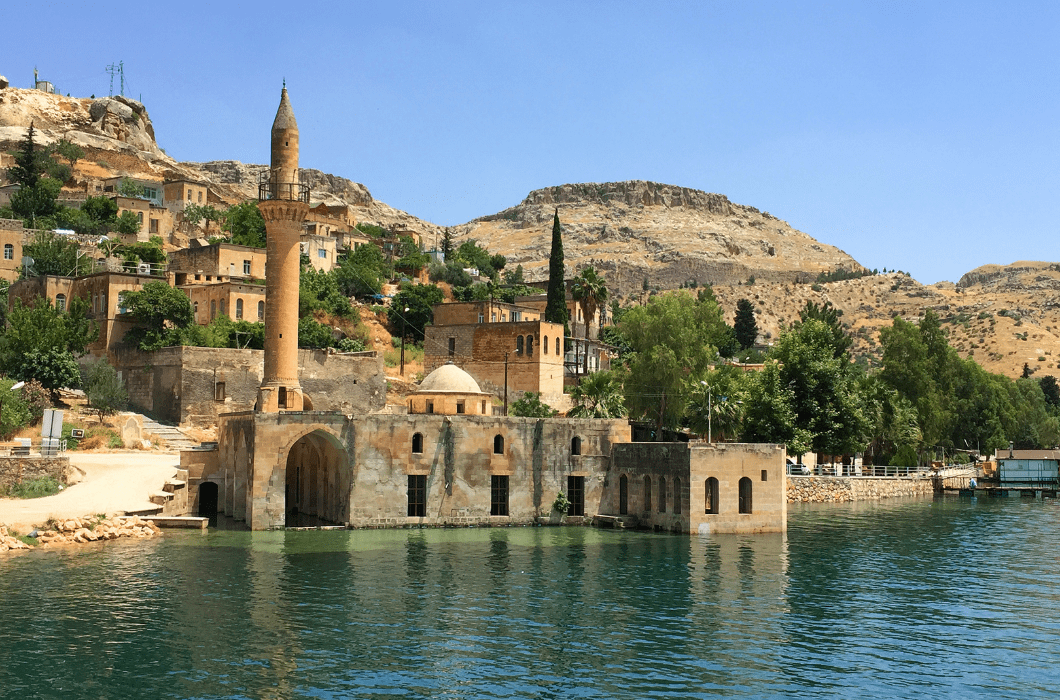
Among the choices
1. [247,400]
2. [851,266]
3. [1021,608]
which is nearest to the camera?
[1021,608]

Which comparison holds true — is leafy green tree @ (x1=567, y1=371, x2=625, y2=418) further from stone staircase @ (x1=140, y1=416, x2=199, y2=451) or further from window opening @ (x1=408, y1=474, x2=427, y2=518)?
stone staircase @ (x1=140, y1=416, x2=199, y2=451)

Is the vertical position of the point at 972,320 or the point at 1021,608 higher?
the point at 972,320

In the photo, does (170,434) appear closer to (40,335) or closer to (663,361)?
(40,335)

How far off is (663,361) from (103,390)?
1110 inches

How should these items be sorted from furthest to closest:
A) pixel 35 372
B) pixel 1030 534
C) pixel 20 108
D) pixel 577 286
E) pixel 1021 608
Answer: pixel 20 108, pixel 577 286, pixel 35 372, pixel 1030 534, pixel 1021 608

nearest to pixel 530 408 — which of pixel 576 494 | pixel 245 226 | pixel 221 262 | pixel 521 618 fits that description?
pixel 576 494

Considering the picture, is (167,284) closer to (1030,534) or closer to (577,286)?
(577,286)

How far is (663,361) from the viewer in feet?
186

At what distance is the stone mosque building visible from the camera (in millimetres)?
37750

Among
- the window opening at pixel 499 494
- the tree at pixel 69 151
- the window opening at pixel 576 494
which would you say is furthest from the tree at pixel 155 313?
the tree at pixel 69 151

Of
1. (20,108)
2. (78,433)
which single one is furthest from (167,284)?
(20,108)

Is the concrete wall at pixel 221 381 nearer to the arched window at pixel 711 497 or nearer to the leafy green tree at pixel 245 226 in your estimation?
the arched window at pixel 711 497

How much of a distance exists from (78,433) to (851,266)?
548ft

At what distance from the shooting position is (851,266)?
192250 millimetres
